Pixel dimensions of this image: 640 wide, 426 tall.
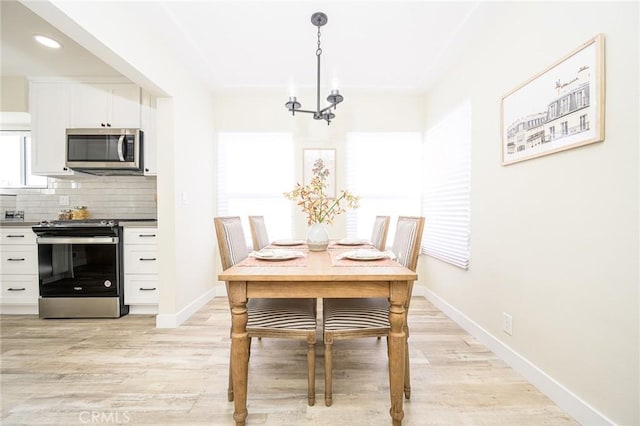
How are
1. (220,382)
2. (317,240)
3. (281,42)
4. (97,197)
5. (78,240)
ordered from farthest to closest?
(97,197) → (78,240) → (281,42) → (317,240) → (220,382)

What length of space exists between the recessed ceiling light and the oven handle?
1727 mm

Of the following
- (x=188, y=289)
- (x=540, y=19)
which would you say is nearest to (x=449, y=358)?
(x=540, y=19)

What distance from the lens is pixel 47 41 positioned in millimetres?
2328

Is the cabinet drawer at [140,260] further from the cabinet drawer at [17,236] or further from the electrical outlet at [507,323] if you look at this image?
the electrical outlet at [507,323]

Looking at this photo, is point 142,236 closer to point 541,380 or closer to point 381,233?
point 381,233

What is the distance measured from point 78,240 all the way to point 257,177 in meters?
1.93

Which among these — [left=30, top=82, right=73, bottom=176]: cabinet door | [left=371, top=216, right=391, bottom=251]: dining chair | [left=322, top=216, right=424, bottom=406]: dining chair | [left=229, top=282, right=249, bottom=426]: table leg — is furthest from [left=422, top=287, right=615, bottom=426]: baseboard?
[left=30, top=82, right=73, bottom=176]: cabinet door

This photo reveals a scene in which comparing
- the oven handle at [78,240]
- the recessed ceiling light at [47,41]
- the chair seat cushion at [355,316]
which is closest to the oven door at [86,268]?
the oven handle at [78,240]

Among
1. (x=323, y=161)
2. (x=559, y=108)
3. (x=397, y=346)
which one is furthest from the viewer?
(x=323, y=161)

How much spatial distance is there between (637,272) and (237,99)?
3.77m

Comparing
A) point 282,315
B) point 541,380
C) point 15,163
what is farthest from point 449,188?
point 15,163

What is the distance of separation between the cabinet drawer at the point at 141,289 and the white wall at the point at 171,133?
1.06 feet

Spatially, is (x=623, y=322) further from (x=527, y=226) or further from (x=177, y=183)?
(x=177, y=183)

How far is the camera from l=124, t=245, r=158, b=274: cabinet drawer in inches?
110
